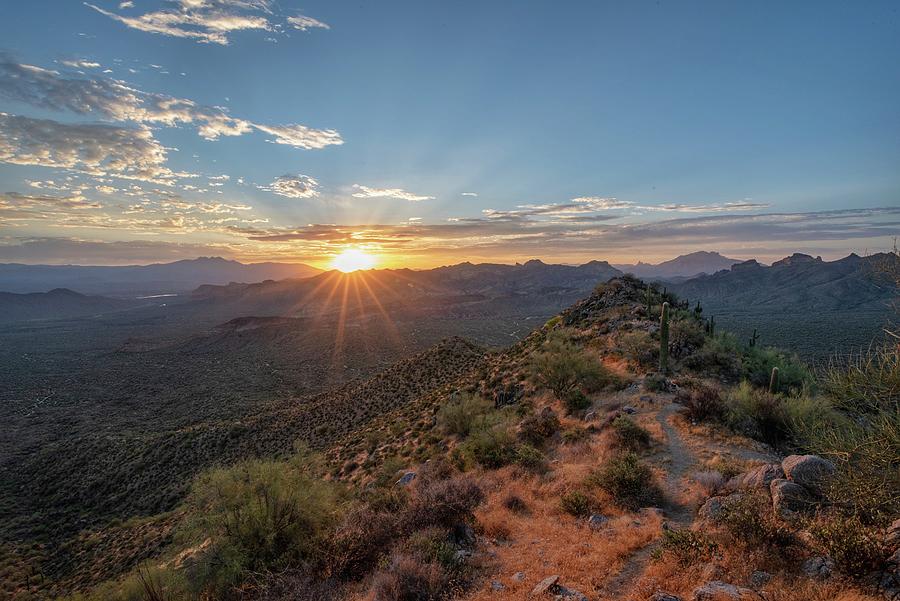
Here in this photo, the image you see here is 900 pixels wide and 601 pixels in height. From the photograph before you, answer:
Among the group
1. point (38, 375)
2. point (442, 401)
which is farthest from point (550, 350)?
point (38, 375)

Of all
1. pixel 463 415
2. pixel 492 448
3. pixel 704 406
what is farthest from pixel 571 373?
pixel 492 448

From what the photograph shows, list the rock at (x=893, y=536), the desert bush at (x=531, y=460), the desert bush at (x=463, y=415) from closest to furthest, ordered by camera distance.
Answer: the rock at (x=893, y=536) → the desert bush at (x=531, y=460) → the desert bush at (x=463, y=415)

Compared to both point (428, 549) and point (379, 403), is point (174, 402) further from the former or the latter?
point (428, 549)

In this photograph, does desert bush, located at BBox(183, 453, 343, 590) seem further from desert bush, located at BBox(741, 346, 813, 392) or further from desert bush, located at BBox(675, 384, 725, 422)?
desert bush, located at BBox(741, 346, 813, 392)

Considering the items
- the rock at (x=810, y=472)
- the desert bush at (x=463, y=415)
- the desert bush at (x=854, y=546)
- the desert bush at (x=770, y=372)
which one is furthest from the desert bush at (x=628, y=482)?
the desert bush at (x=770, y=372)

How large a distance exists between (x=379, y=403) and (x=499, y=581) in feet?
85.8

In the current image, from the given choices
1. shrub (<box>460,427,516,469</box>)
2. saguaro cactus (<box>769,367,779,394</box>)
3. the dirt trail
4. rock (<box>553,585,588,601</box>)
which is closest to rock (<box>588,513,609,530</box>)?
the dirt trail

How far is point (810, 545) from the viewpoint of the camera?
5414 mm

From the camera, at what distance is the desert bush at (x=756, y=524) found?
566 cm

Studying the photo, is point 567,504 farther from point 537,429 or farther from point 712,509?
point 537,429

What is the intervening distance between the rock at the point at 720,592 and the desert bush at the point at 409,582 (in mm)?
3821

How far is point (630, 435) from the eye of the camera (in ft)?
39.3

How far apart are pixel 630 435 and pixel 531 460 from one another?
3.18 meters

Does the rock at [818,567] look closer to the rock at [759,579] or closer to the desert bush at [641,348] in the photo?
the rock at [759,579]
